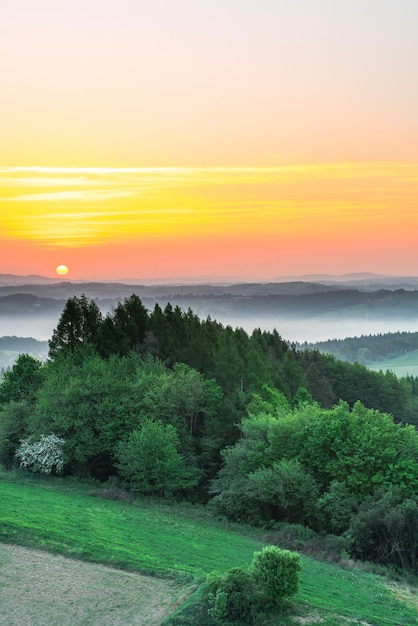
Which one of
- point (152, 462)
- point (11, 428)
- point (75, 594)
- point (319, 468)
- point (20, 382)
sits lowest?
point (75, 594)

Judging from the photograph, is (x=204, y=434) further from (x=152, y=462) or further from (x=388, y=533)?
(x=388, y=533)

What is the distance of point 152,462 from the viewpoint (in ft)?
180

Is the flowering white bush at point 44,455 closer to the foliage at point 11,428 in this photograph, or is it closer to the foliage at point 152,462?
the foliage at point 11,428

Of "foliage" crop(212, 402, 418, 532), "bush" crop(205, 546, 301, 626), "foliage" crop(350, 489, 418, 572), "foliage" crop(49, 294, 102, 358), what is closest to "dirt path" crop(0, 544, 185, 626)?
"bush" crop(205, 546, 301, 626)

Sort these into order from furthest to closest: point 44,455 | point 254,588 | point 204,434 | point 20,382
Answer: point 20,382
point 204,434
point 44,455
point 254,588

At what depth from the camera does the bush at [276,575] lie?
25.5 meters

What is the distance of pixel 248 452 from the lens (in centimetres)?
5388

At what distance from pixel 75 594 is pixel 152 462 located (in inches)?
1056

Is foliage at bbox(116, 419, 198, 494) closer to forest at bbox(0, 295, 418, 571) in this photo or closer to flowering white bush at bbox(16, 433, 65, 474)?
forest at bbox(0, 295, 418, 571)

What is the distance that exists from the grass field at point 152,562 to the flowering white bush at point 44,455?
7502mm

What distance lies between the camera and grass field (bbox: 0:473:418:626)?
2628 centimetres

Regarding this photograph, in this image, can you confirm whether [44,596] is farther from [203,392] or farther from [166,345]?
[166,345]

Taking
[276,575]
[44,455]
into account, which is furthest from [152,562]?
[44,455]

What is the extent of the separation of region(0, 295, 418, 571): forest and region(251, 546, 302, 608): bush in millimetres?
16755
